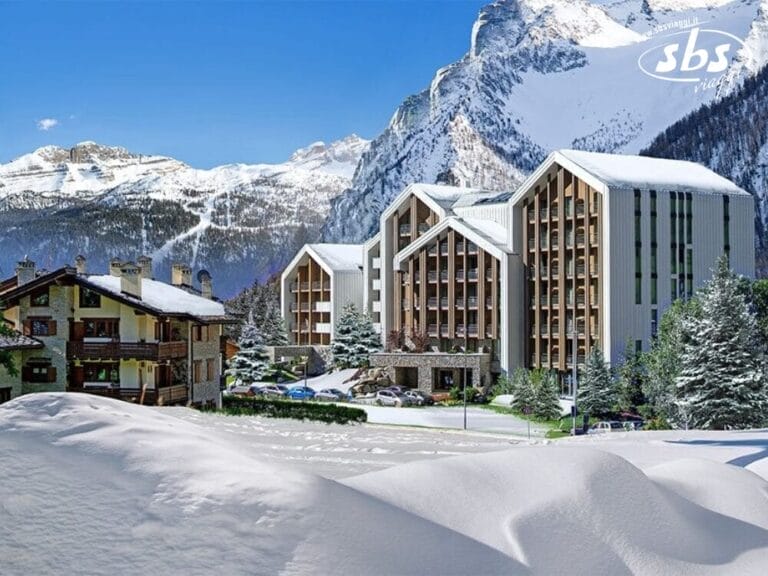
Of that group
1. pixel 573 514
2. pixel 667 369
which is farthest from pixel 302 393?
pixel 573 514

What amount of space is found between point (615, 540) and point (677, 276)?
4947 centimetres

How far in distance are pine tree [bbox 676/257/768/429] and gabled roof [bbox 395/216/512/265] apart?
1014 inches

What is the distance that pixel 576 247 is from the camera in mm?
58562

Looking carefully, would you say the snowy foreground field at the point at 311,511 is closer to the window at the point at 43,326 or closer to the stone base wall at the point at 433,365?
the window at the point at 43,326

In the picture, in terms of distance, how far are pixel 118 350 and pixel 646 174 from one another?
3483cm

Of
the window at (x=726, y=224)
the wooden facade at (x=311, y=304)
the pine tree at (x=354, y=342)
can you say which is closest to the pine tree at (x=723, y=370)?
the window at (x=726, y=224)

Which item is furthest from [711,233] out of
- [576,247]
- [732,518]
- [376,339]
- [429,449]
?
[732,518]

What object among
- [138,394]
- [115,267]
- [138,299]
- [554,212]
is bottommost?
[138,394]

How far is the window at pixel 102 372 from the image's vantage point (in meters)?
36.2

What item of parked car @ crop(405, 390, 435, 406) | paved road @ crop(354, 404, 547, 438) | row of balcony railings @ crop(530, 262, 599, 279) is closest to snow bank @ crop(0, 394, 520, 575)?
paved road @ crop(354, 404, 547, 438)

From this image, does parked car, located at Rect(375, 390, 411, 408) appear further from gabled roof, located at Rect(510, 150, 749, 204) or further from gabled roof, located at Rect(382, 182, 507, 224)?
gabled roof, located at Rect(382, 182, 507, 224)

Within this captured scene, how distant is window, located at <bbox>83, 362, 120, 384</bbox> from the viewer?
119ft

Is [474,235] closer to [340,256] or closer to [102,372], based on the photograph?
[340,256]

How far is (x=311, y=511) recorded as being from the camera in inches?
364
